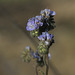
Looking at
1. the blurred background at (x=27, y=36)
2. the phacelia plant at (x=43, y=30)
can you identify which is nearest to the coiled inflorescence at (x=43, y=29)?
the phacelia plant at (x=43, y=30)

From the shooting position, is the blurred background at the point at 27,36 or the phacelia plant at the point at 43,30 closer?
the phacelia plant at the point at 43,30

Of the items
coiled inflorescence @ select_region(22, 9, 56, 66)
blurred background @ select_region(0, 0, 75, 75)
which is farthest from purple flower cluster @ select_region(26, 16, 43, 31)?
blurred background @ select_region(0, 0, 75, 75)

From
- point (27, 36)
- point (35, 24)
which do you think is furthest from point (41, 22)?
point (27, 36)

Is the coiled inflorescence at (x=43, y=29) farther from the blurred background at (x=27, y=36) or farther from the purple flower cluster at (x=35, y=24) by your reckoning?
the blurred background at (x=27, y=36)

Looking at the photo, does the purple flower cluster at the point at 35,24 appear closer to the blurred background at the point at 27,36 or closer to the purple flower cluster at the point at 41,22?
the purple flower cluster at the point at 41,22

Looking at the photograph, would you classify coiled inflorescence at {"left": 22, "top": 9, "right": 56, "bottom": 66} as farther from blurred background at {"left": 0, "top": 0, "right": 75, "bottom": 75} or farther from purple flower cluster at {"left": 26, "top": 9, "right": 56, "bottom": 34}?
blurred background at {"left": 0, "top": 0, "right": 75, "bottom": 75}

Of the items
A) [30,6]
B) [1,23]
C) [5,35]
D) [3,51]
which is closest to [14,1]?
[30,6]

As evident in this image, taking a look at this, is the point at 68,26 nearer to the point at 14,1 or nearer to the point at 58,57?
the point at 58,57

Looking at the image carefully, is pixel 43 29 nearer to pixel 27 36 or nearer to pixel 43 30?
pixel 43 30

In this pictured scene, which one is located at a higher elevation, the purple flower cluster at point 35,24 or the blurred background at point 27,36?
the blurred background at point 27,36
